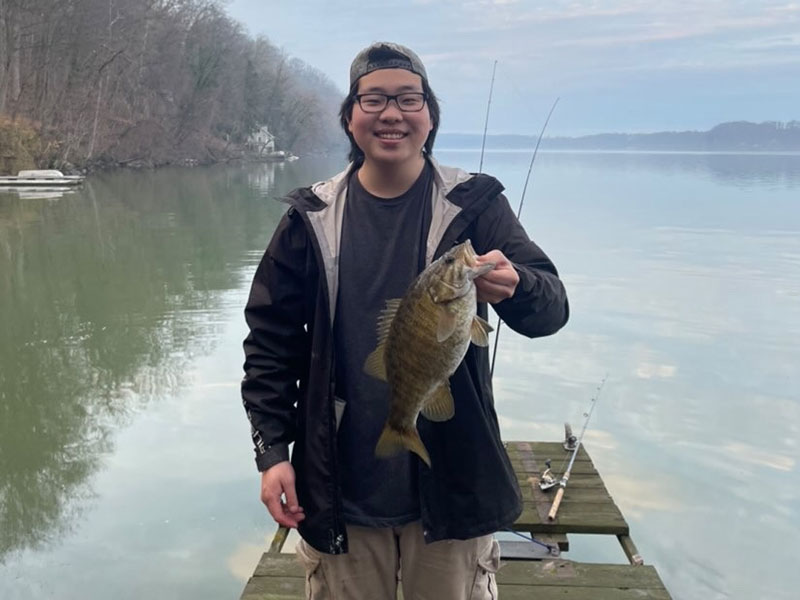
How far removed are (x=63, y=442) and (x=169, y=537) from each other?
1759 millimetres

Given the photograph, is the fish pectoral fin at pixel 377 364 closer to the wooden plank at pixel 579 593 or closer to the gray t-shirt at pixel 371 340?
the gray t-shirt at pixel 371 340

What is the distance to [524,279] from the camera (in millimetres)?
1816

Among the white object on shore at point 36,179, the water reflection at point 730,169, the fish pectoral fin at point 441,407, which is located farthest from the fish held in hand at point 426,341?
the water reflection at point 730,169

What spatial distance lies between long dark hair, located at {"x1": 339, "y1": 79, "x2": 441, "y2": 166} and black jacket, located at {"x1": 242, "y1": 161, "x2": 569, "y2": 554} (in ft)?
0.53

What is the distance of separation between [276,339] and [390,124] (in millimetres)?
701

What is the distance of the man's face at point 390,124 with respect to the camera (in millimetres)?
2006

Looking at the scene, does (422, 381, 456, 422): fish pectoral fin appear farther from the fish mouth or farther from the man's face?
the man's face

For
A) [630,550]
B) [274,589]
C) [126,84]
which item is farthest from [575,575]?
[126,84]

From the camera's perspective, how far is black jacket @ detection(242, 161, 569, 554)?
2.00 metres

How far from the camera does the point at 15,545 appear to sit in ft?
14.3

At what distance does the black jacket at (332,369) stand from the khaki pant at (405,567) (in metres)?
0.09

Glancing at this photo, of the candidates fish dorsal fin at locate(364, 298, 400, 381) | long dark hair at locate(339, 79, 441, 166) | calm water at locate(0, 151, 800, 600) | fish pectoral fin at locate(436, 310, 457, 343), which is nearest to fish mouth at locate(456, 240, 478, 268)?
fish pectoral fin at locate(436, 310, 457, 343)

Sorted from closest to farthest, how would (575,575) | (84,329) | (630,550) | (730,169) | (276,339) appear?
(276,339), (575,575), (630,550), (84,329), (730,169)

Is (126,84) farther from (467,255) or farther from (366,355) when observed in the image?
(467,255)
